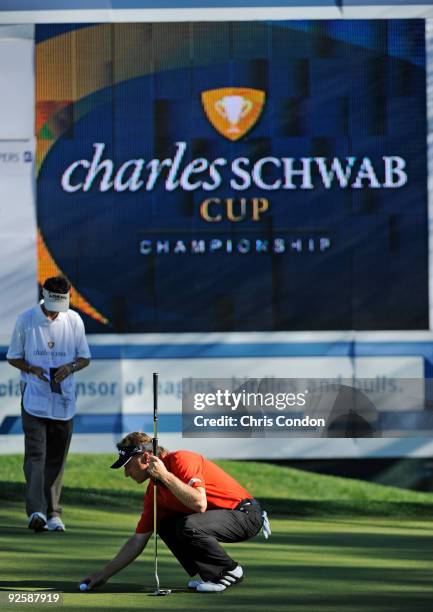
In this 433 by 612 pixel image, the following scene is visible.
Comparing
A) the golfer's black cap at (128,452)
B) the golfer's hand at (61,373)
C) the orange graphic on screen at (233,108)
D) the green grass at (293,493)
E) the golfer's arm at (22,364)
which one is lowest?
the green grass at (293,493)

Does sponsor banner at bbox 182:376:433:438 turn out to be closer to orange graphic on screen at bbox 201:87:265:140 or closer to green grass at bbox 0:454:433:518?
green grass at bbox 0:454:433:518

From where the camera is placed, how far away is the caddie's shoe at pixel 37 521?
34.6 feet

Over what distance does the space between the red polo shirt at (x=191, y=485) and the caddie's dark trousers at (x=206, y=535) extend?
58mm

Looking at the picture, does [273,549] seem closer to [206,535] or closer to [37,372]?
[37,372]

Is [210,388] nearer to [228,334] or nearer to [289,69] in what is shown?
[228,334]

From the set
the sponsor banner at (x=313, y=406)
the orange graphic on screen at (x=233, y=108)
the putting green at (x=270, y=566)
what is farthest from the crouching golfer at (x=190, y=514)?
the orange graphic on screen at (x=233, y=108)

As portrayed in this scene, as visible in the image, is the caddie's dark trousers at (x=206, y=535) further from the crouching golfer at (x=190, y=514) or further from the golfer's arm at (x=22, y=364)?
the golfer's arm at (x=22, y=364)

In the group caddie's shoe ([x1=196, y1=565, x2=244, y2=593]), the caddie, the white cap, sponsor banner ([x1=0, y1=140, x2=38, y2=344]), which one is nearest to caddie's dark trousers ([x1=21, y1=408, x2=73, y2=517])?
the caddie

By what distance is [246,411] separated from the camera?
41.2 feet

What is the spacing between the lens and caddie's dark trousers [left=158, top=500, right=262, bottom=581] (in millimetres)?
7809

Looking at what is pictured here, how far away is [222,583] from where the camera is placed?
785cm

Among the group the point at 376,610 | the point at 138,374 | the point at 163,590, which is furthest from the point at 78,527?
the point at 376,610

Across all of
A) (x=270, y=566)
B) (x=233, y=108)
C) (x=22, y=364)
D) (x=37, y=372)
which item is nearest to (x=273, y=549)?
(x=270, y=566)

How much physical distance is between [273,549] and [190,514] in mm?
2230
